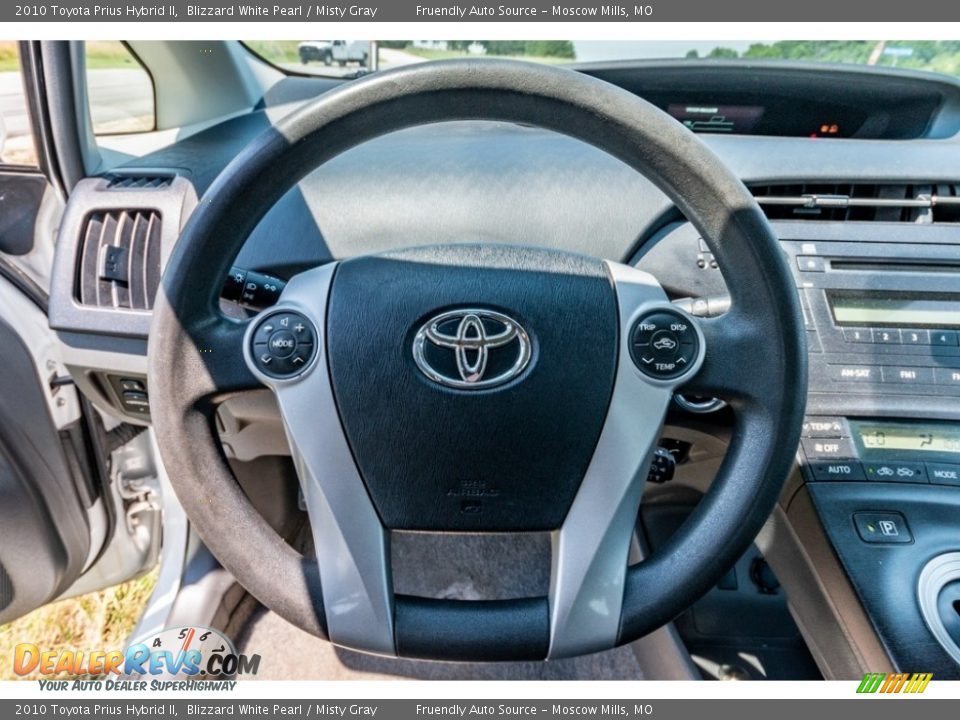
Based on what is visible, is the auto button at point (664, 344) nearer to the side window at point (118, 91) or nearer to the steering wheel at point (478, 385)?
the steering wheel at point (478, 385)

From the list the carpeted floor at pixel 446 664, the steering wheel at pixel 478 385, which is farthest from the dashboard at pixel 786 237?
the carpeted floor at pixel 446 664

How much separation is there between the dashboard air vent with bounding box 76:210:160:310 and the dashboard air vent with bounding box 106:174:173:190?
5 cm

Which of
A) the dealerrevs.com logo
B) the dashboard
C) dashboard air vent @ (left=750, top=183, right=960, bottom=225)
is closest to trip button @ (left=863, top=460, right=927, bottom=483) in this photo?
the dashboard

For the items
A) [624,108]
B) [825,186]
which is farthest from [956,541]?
[624,108]

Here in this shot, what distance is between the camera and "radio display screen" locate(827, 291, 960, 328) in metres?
0.97

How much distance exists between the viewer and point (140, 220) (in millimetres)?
1085

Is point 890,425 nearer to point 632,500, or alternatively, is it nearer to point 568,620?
point 632,500

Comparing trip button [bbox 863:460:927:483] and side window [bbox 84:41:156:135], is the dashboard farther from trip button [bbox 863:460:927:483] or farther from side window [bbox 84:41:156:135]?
side window [bbox 84:41:156:135]

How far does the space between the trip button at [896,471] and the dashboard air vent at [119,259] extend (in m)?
1.21

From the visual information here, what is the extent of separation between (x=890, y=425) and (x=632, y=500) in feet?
1.64

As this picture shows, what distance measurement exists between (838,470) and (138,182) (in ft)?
4.29

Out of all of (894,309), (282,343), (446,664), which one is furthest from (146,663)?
(894,309)

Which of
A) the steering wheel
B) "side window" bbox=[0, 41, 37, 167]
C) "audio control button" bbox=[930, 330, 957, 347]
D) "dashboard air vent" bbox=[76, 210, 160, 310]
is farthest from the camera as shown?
"side window" bbox=[0, 41, 37, 167]

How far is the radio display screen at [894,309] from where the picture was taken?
0.97 meters
